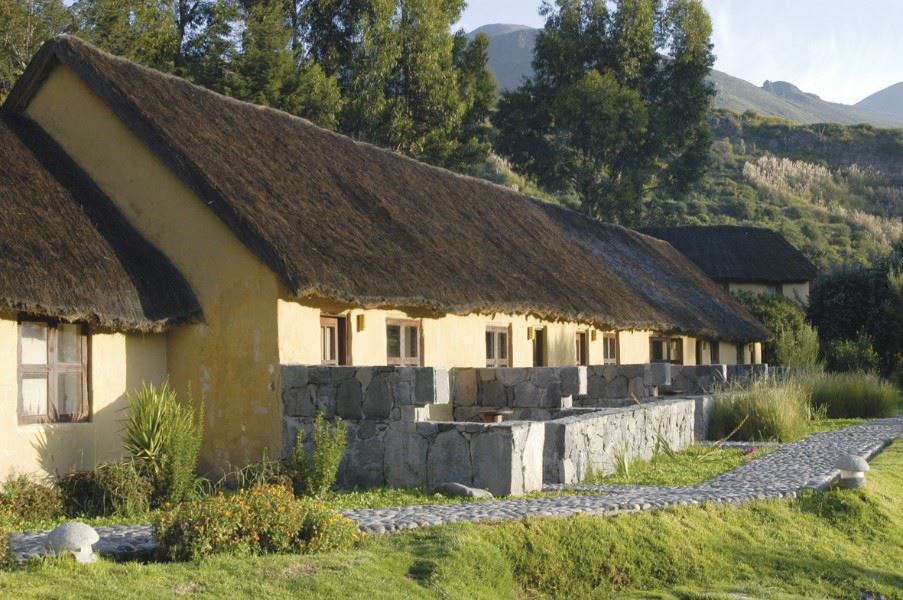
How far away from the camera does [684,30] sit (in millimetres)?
45156

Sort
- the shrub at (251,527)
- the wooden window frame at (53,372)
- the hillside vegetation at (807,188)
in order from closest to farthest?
the shrub at (251,527) → the wooden window frame at (53,372) → the hillside vegetation at (807,188)

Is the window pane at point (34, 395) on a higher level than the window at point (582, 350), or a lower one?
lower

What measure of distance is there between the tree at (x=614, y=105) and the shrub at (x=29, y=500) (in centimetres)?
3316

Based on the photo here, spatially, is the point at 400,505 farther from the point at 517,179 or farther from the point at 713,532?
the point at 517,179

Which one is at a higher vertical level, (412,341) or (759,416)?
(412,341)

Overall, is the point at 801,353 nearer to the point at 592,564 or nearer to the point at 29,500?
the point at 592,564

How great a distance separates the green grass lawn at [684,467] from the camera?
43.6 feet

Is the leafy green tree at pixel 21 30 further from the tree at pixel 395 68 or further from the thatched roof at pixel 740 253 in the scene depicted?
the thatched roof at pixel 740 253

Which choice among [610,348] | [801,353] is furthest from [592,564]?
[801,353]

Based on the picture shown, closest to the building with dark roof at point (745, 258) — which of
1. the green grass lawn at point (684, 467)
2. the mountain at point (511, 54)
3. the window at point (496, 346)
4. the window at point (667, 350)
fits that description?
the window at point (667, 350)

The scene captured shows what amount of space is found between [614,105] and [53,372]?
32781 millimetres

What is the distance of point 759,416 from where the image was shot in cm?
1823

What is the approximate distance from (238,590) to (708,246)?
1531 inches

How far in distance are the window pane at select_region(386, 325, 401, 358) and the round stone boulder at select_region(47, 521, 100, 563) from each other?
312 inches
